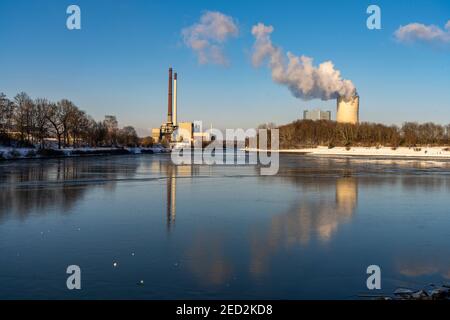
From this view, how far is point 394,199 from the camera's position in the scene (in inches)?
611

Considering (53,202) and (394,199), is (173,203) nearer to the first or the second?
(53,202)

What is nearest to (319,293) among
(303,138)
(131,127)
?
(303,138)

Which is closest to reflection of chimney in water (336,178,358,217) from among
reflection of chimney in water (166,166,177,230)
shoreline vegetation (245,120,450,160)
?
reflection of chimney in water (166,166,177,230)

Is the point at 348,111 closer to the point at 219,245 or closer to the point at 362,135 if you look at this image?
the point at 362,135

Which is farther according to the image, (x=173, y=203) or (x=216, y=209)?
(x=173, y=203)

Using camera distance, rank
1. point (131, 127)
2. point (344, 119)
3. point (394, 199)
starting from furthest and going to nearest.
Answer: point (131, 127) < point (344, 119) < point (394, 199)

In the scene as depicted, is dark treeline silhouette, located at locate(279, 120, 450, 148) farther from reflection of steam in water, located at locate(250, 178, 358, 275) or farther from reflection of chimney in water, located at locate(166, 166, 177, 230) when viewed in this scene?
reflection of steam in water, located at locate(250, 178, 358, 275)

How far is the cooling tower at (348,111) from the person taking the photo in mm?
98625

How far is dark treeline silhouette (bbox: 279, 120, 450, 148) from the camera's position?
325 ft

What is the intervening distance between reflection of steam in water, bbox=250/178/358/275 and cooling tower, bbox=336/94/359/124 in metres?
86.4

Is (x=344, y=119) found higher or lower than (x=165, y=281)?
higher

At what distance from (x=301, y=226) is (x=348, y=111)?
9391cm

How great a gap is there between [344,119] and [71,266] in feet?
323
